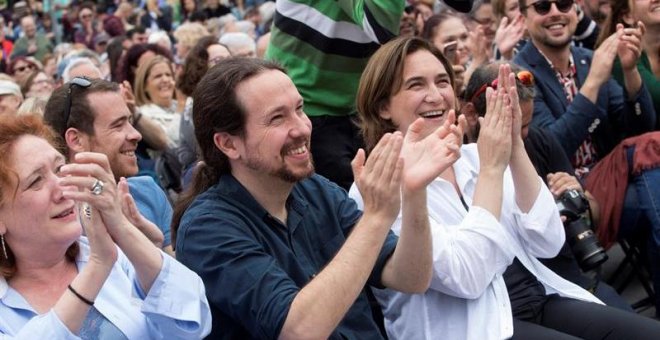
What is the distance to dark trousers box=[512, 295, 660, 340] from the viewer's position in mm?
3391

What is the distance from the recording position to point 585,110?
4840 millimetres

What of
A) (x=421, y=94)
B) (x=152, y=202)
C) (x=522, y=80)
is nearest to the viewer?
(x=421, y=94)

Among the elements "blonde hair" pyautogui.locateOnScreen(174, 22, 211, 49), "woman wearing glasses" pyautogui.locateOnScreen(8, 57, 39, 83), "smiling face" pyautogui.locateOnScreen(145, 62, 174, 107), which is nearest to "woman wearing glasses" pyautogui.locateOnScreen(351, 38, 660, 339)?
"smiling face" pyautogui.locateOnScreen(145, 62, 174, 107)

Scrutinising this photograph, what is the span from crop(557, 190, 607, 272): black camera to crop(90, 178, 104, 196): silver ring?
7.16ft

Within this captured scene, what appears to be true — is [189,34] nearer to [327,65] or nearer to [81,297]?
[327,65]

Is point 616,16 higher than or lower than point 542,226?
lower

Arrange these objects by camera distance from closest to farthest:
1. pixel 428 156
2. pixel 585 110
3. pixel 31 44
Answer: pixel 428 156 → pixel 585 110 → pixel 31 44

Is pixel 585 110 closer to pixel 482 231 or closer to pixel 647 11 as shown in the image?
pixel 647 11

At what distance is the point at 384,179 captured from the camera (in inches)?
101

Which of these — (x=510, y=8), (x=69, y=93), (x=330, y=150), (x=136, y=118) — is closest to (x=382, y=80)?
(x=330, y=150)

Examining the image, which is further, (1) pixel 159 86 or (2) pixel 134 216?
(1) pixel 159 86

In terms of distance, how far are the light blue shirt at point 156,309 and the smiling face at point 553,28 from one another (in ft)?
10.5

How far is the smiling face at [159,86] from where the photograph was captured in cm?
699

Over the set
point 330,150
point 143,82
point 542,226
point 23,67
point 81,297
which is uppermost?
point 81,297
